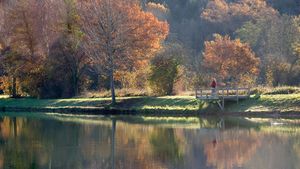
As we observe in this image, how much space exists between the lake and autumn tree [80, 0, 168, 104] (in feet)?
39.0

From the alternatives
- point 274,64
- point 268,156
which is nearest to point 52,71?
point 274,64

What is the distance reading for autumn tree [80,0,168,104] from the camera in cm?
6122

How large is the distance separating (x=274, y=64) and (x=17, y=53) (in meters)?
30.6

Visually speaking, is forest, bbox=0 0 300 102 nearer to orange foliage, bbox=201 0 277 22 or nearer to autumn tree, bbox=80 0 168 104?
autumn tree, bbox=80 0 168 104

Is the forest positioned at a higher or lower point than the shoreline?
higher

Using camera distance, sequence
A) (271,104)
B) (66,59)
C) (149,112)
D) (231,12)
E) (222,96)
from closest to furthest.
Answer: (271,104) < (222,96) < (149,112) < (66,59) < (231,12)

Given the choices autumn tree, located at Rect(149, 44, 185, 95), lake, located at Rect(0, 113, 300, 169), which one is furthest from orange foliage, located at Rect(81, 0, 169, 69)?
lake, located at Rect(0, 113, 300, 169)

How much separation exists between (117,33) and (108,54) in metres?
2.33

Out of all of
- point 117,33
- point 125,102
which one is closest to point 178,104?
point 125,102

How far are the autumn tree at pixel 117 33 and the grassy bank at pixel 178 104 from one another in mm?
2235

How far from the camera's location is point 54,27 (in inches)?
2756

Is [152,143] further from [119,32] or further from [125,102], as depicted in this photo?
[119,32]

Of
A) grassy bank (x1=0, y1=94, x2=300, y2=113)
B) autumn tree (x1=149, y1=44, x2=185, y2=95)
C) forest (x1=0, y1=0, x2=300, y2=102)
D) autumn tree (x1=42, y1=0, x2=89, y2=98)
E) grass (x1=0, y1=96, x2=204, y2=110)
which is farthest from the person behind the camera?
autumn tree (x1=42, y1=0, x2=89, y2=98)

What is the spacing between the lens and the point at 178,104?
55719 mm
